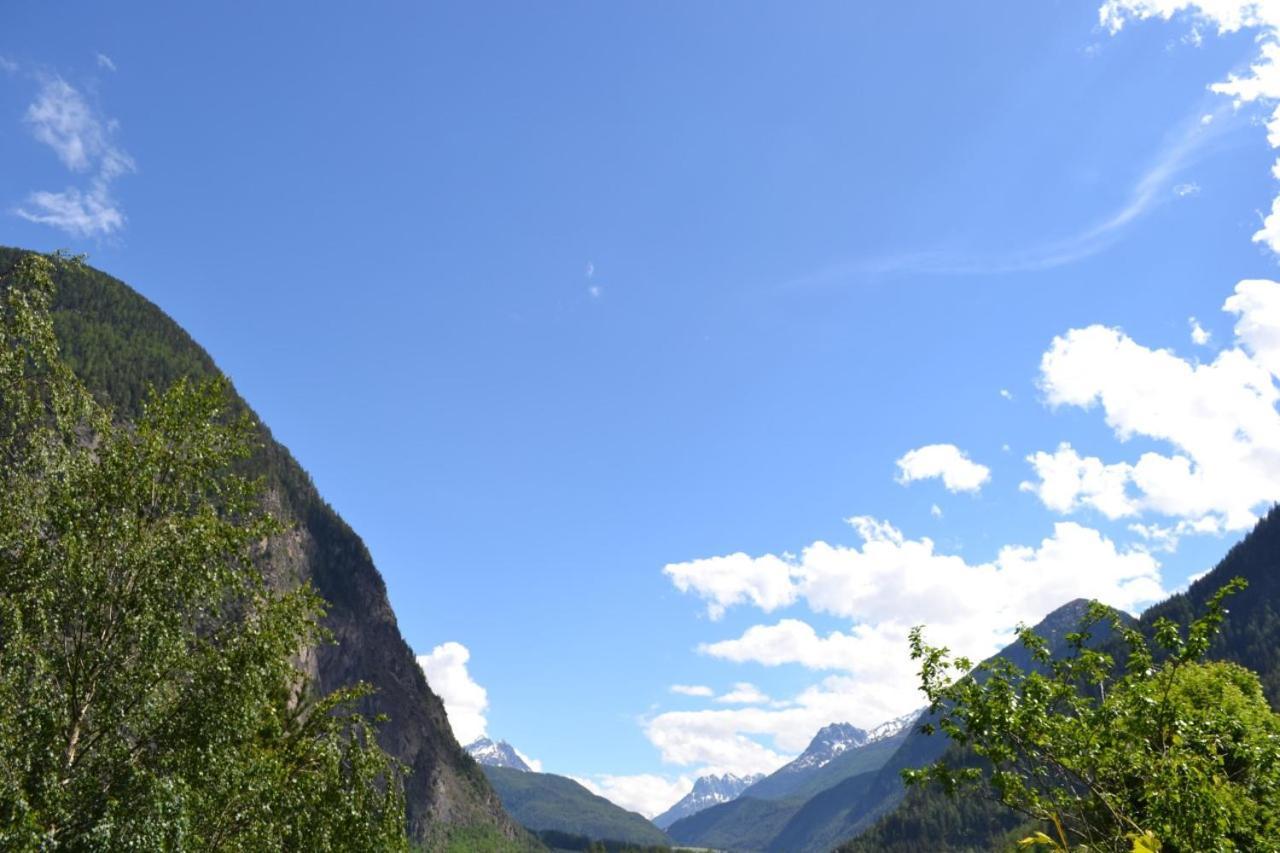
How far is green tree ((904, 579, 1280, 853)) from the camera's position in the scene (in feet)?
39.8

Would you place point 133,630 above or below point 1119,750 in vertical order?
above

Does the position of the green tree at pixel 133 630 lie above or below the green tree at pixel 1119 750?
above

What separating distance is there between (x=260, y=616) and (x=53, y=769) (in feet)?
18.5

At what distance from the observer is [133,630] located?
1930 centimetres

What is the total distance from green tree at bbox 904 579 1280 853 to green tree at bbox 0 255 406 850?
1640 cm

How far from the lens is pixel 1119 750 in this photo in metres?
13.4

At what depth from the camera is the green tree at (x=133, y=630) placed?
669 inches

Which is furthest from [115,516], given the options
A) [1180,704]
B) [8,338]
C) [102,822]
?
[1180,704]

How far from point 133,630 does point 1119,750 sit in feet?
70.2

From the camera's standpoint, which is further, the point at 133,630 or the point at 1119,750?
the point at 133,630

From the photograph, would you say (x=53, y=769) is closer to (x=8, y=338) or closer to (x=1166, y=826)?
(x=8, y=338)

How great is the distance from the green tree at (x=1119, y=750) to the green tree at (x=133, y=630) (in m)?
16.4

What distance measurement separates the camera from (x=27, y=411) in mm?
19922

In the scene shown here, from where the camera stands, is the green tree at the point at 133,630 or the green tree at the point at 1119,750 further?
the green tree at the point at 133,630
